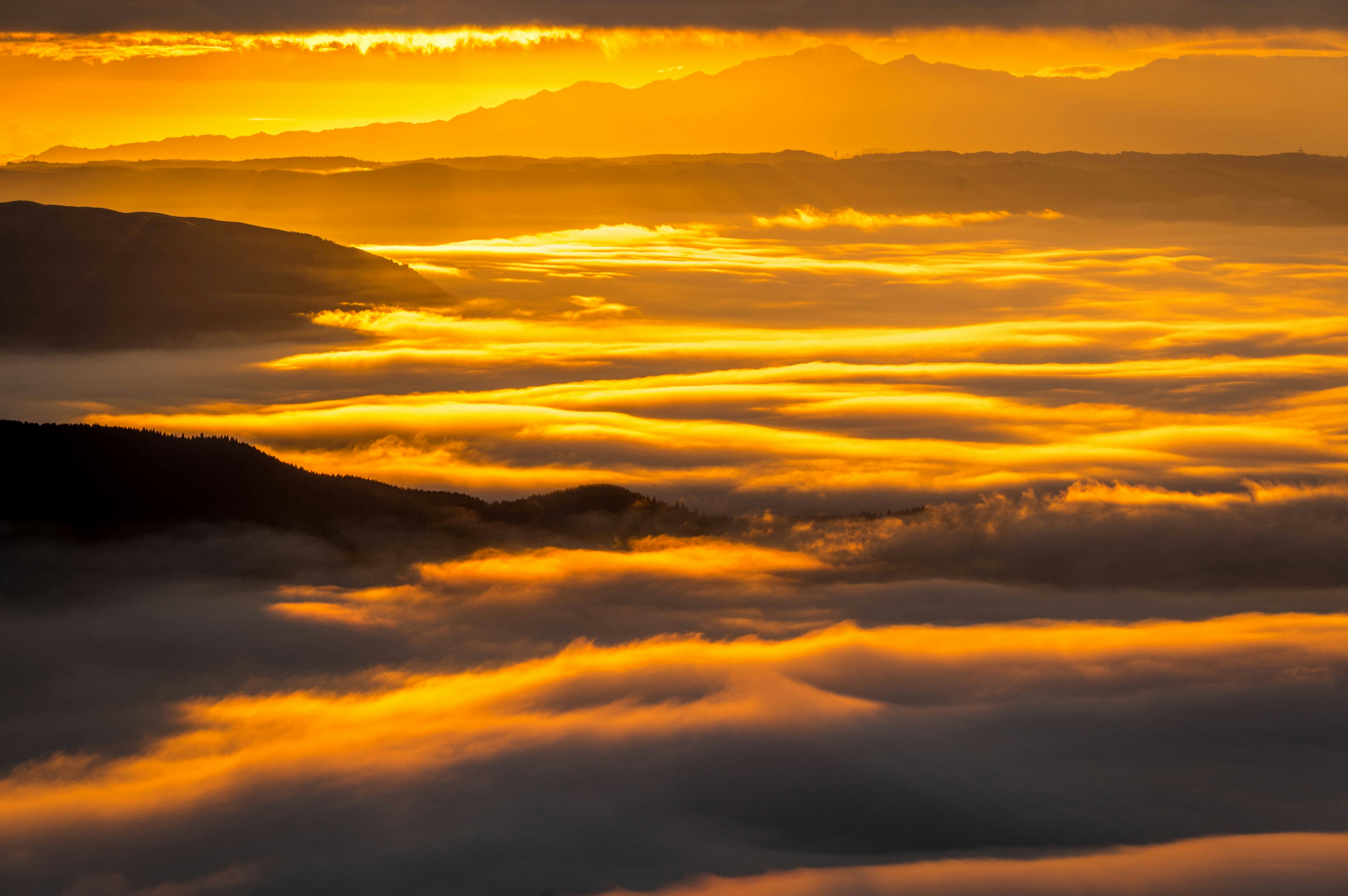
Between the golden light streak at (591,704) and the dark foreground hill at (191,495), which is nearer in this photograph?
the golden light streak at (591,704)

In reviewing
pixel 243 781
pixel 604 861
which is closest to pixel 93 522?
pixel 243 781

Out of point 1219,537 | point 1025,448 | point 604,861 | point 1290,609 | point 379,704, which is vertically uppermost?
point 1025,448

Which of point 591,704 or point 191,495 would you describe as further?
point 191,495

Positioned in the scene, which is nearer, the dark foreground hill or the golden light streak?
the golden light streak

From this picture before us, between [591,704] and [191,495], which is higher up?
[191,495]

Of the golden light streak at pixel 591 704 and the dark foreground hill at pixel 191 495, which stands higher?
the dark foreground hill at pixel 191 495

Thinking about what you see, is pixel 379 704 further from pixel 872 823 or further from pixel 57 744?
pixel 872 823

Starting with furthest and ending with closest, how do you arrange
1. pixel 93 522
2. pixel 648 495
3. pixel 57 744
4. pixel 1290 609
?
pixel 648 495 < pixel 1290 609 < pixel 93 522 < pixel 57 744

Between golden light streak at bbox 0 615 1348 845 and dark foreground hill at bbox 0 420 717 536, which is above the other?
dark foreground hill at bbox 0 420 717 536
